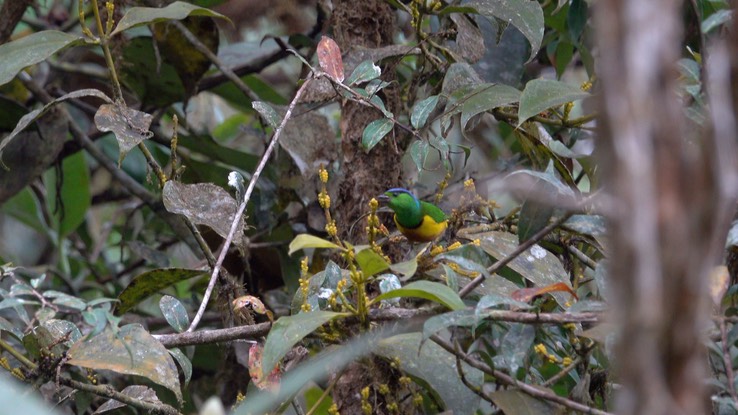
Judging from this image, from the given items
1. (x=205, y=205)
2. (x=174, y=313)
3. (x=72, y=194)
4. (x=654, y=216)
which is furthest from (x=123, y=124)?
(x=72, y=194)

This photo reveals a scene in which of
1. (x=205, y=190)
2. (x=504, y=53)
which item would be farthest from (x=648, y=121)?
(x=504, y=53)

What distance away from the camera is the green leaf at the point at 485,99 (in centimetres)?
130

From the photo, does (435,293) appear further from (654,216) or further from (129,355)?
(654,216)

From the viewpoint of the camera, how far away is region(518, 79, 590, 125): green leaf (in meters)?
1.19

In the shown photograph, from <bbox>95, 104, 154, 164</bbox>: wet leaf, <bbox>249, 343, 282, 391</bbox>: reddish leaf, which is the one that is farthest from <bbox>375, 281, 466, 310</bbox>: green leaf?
<bbox>95, 104, 154, 164</bbox>: wet leaf

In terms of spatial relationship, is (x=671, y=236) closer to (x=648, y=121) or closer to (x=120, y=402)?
(x=648, y=121)

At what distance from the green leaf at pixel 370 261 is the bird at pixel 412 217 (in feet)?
1.43

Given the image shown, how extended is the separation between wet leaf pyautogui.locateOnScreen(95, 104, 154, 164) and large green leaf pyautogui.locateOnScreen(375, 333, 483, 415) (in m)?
0.47

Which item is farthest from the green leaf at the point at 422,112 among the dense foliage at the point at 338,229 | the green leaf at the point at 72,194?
the green leaf at the point at 72,194

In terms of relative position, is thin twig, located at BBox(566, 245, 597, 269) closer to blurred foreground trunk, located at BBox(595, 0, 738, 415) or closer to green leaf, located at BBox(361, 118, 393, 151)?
green leaf, located at BBox(361, 118, 393, 151)

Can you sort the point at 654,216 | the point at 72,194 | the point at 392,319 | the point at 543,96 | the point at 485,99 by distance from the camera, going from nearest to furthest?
the point at 654,216 → the point at 392,319 → the point at 543,96 → the point at 485,99 → the point at 72,194

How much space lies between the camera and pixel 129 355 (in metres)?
1.04

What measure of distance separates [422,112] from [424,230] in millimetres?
215

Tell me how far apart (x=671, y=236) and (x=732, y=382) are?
582 millimetres
